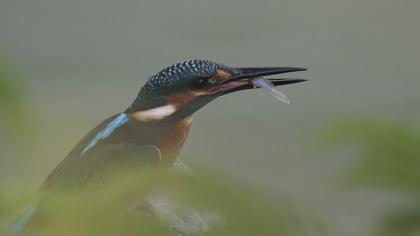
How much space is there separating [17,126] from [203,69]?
0.52 m

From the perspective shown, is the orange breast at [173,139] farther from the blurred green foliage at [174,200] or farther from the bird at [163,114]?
the blurred green foliage at [174,200]

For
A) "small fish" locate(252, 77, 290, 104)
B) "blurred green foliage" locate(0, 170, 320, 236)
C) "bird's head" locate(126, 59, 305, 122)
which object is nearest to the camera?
"blurred green foliage" locate(0, 170, 320, 236)

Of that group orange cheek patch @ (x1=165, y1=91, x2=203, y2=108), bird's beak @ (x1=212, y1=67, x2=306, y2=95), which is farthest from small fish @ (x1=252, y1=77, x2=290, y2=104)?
orange cheek patch @ (x1=165, y1=91, x2=203, y2=108)

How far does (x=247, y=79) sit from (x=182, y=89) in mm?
120

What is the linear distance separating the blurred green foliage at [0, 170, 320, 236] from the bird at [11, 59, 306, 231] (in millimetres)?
457

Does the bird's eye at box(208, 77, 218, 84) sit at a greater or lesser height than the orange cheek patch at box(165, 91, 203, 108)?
greater

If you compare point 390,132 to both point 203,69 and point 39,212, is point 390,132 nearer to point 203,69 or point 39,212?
point 39,212

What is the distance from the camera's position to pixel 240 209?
13 cm

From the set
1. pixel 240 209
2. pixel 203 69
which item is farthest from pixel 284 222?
pixel 203 69

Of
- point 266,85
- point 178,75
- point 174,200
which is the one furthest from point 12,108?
point 178,75

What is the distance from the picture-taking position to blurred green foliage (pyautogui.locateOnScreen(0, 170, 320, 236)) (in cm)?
13

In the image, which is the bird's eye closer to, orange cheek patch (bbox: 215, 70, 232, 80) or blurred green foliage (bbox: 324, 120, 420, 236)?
orange cheek patch (bbox: 215, 70, 232, 80)

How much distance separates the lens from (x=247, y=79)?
599 mm

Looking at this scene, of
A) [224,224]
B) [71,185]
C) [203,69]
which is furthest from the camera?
[203,69]
